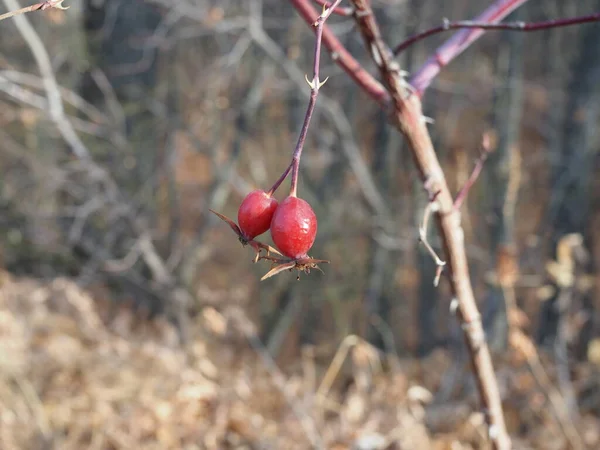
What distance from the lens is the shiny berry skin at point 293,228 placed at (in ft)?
2.32

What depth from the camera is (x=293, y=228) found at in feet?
2.32

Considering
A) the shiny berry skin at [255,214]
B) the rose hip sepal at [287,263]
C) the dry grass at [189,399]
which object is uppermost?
the dry grass at [189,399]

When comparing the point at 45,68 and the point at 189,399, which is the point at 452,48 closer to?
the point at 45,68

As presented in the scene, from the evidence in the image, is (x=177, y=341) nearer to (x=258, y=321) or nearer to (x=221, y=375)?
(x=221, y=375)

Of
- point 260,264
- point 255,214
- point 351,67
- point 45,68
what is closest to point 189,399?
point 260,264

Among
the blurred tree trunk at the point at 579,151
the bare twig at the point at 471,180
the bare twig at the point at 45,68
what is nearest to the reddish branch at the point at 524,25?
the bare twig at the point at 471,180

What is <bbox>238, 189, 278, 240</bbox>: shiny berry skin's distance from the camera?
2.48ft

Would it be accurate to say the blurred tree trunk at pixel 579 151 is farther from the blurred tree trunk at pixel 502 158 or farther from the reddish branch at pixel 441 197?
the reddish branch at pixel 441 197

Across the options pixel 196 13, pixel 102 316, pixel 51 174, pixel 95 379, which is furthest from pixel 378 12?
pixel 102 316

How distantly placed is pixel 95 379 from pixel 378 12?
3.80 m

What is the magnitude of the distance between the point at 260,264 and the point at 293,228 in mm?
5183

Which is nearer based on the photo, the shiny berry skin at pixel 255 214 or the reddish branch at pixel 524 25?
the shiny berry skin at pixel 255 214

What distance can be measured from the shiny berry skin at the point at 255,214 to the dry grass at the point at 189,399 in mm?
2026

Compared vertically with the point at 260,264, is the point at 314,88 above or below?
below
